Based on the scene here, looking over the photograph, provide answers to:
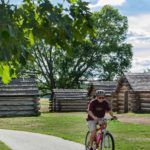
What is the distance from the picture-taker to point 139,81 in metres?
45.7

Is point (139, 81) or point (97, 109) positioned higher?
point (139, 81)

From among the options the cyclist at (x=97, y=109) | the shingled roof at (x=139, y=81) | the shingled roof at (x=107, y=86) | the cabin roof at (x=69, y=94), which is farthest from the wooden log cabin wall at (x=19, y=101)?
the cyclist at (x=97, y=109)

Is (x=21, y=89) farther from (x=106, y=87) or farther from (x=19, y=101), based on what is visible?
(x=106, y=87)

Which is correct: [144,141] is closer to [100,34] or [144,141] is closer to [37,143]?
[37,143]

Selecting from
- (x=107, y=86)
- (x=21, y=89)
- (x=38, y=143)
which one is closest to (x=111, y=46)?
(x=107, y=86)

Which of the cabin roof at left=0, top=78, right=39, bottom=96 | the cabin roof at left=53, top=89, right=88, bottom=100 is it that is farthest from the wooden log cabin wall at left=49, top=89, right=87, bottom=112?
the cabin roof at left=0, top=78, right=39, bottom=96

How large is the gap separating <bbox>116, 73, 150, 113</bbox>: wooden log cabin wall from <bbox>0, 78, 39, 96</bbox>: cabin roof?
9.38 m

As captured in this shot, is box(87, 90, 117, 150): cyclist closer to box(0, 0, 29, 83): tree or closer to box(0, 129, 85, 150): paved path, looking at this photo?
box(0, 129, 85, 150): paved path

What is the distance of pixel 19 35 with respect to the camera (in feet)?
13.4

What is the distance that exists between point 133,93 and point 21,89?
10.9m

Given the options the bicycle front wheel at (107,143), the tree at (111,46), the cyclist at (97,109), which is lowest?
the bicycle front wheel at (107,143)

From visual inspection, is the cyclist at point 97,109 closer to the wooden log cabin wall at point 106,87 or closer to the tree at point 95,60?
the wooden log cabin wall at point 106,87

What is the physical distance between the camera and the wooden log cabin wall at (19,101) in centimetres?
3938

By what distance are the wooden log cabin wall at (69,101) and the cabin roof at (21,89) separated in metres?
11.7
